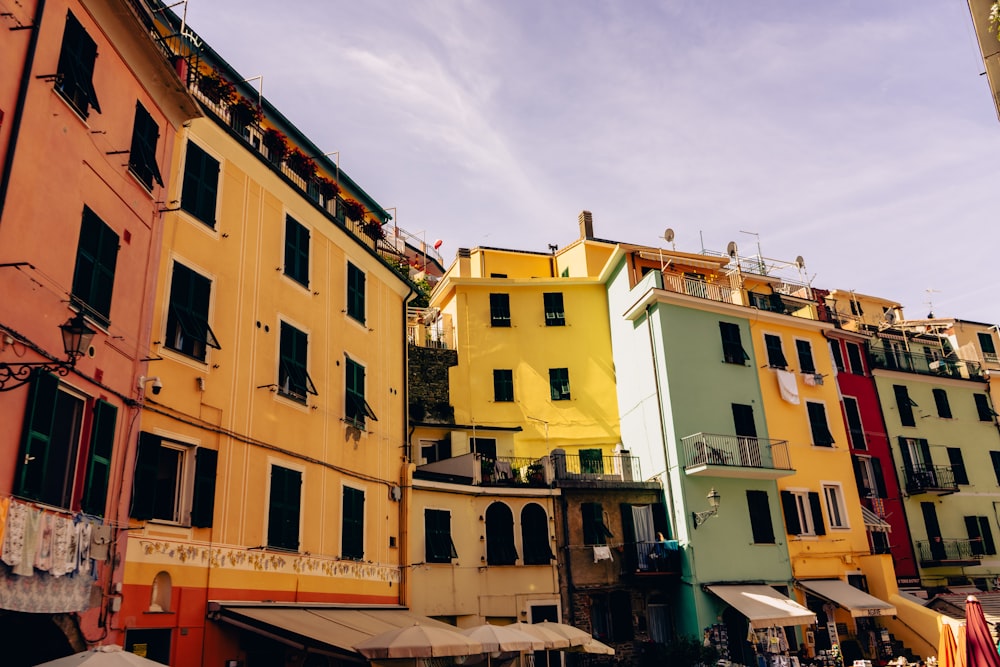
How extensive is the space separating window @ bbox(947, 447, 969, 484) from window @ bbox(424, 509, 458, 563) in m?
23.6

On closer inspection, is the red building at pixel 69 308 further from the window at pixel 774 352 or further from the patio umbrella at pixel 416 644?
the window at pixel 774 352

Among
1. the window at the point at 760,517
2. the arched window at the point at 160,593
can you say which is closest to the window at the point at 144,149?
the arched window at the point at 160,593

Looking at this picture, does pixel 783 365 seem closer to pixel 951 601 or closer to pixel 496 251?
pixel 951 601

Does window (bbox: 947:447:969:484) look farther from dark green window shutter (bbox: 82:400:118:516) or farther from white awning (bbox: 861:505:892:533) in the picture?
dark green window shutter (bbox: 82:400:118:516)

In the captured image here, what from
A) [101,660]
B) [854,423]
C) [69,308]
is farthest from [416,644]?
[854,423]

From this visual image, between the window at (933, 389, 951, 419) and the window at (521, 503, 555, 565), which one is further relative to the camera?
the window at (933, 389, 951, 419)

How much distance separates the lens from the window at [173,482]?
12016 mm

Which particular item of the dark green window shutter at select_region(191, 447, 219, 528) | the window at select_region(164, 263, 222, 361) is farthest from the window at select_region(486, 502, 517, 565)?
the window at select_region(164, 263, 222, 361)

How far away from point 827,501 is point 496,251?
1702 cm

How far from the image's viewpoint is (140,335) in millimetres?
12148

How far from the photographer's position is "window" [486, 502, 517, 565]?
74.6 feet

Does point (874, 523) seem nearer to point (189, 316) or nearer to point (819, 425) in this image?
point (819, 425)

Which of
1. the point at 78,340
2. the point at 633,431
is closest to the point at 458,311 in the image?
the point at 633,431

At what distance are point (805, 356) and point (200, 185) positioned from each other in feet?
77.9
